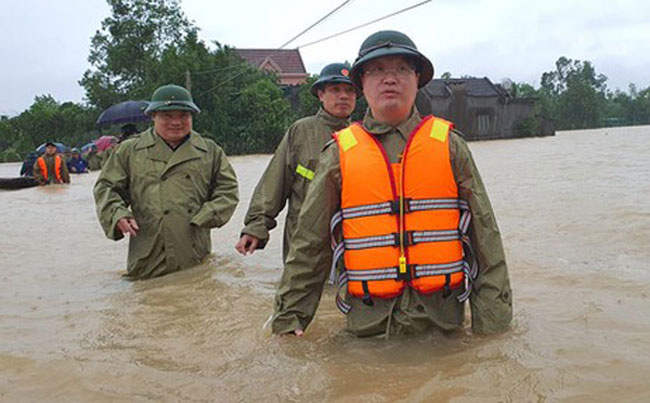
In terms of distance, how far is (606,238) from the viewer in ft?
23.3

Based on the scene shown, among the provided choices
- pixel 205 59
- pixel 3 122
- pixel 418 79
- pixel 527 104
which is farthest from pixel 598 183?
pixel 3 122

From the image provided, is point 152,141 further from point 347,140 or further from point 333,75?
point 347,140

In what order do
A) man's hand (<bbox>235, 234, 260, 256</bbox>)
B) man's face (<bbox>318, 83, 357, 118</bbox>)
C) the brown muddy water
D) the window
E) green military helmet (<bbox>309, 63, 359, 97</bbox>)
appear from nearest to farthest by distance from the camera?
the brown muddy water < man's hand (<bbox>235, 234, 260, 256</bbox>) < green military helmet (<bbox>309, 63, 359, 97</bbox>) < man's face (<bbox>318, 83, 357, 118</bbox>) < the window

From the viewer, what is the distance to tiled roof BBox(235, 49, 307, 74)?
58.1 metres

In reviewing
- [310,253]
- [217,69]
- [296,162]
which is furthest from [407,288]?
[217,69]

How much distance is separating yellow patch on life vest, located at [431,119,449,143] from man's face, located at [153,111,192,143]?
337 cm

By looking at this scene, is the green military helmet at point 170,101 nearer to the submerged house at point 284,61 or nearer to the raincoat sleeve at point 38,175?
the raincoat sleeve at point 38,175

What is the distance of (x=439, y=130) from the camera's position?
3258 millimetres

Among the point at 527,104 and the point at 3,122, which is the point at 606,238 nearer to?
the point at 527,104

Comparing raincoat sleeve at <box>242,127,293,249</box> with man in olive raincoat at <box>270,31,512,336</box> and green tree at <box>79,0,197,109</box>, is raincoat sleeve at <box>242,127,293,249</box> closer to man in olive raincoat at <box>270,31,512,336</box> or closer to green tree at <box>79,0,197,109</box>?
man in olive raincoat at <box>270,31,512,336</box>

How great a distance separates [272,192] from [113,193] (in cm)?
162

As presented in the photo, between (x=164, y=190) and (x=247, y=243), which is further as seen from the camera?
(x=164, y=190)

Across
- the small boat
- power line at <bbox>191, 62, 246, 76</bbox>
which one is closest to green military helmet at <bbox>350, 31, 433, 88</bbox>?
the small boat

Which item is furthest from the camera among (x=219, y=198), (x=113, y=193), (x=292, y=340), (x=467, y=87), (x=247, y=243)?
(x=467, y=87)
